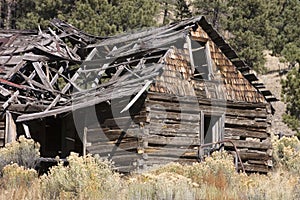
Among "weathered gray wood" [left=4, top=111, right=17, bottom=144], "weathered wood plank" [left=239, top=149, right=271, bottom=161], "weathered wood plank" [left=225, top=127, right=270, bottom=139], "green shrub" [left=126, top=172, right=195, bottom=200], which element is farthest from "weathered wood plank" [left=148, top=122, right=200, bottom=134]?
"green shrub" [left=126, top=172, right=195, bottom=200]

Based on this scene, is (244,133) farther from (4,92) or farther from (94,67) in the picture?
(4,92)

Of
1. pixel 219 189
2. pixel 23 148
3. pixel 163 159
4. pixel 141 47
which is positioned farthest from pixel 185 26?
pixel 219 189

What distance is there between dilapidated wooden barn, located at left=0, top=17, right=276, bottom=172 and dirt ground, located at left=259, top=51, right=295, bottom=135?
49.7ft

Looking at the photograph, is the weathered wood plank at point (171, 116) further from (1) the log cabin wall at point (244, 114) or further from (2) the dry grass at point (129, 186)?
(2) the dry grass at point (129, 186)

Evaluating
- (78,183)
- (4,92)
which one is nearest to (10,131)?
(4,92)

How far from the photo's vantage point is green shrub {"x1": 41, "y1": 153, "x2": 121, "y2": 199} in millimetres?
9845

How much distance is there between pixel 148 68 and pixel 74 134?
3885 mm

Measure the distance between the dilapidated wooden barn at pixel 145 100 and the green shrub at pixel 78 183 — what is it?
514cm

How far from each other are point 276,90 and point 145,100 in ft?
88.7

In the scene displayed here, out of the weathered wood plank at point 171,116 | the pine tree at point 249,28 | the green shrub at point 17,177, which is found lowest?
the green shrub at point 17,177

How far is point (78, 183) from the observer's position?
10.1 metres

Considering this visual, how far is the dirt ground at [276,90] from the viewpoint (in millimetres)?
35662

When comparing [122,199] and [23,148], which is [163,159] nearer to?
[23,148]

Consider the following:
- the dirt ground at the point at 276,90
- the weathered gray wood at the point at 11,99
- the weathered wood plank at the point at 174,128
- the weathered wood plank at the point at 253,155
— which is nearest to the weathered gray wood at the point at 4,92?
the weathered gray wood at the point at 11,99
